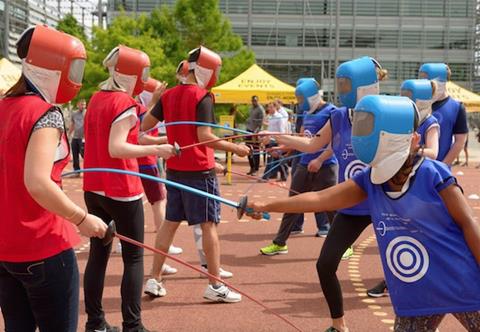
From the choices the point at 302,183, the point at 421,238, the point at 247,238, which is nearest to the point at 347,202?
the point at 421,238

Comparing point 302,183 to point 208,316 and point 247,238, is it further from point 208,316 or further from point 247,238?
point 208,316

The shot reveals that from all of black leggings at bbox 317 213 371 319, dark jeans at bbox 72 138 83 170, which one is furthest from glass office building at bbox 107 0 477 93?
black leggings at bbox 317 213 371 319

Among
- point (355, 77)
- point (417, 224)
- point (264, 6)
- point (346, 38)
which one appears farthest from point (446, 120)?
point (346, 38)

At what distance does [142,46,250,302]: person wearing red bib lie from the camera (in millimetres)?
5730

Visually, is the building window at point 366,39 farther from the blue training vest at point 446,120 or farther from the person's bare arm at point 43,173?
the person's bare arm at point 43,173

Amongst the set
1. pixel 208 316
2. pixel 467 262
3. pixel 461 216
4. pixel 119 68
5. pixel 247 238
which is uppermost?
pixel 119 68

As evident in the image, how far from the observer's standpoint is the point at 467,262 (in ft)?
9.82

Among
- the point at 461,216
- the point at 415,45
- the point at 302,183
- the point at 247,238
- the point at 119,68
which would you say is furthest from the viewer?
the point at 415,45

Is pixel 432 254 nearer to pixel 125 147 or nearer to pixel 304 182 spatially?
pixel 125 147

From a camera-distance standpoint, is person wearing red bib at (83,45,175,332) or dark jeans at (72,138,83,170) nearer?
person wearing red bib at (83,45,175,332)

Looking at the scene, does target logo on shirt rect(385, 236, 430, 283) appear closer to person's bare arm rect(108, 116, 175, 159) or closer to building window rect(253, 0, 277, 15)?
person's bare arm rect(108, 116, 175, 159)

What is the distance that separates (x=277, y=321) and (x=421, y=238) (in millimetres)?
2592

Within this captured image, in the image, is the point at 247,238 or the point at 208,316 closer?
the point at 208,316

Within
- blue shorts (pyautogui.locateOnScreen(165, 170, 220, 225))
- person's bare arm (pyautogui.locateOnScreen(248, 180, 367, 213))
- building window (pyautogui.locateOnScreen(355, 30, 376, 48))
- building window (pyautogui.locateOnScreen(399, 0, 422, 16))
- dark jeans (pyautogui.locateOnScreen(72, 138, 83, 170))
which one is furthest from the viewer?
building window (pyautogui.locateOnScreen(355, 30, 376, 48))
